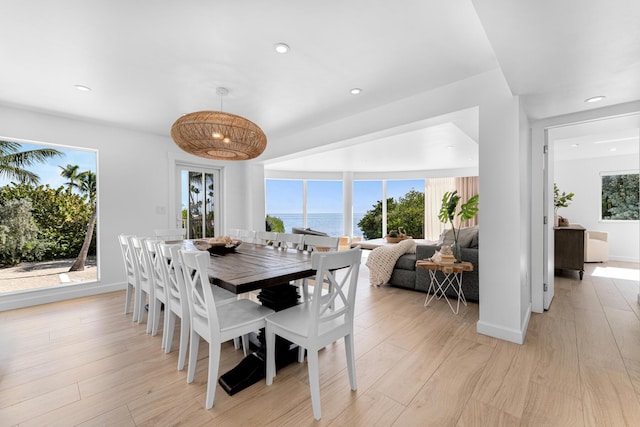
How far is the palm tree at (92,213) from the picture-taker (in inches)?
161

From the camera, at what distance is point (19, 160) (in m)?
3.61

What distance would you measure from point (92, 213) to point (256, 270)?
3.82 meters

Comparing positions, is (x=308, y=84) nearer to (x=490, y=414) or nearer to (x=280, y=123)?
(x=280, y=123)

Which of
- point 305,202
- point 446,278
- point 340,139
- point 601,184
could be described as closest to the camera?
point 446,278

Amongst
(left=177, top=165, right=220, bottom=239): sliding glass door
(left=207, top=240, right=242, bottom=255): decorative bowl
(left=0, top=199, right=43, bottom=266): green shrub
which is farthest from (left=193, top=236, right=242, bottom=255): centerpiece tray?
(left=0, top=199, right=43, bottom=266): green shrub

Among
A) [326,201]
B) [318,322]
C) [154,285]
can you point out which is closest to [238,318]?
[318,322]

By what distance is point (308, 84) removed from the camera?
2709 millimetres

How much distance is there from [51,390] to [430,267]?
3329mm

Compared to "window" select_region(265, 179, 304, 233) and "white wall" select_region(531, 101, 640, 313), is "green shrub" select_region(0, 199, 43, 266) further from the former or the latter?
"window" select_region(265, 179, 304, 233)

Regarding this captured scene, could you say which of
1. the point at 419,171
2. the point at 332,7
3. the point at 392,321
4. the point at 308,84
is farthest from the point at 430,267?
the point at 419,171

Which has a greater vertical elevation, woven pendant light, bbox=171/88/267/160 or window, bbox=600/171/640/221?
woven pendant light, bbox=171/88/267/160

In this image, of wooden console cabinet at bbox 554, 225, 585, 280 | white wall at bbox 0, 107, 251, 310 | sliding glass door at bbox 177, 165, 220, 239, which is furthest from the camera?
sliding glass door at bbox 177, 165, 220, 239

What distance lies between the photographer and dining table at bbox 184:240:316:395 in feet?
5.43

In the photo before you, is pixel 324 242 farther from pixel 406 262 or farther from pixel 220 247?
pixel 406 262
